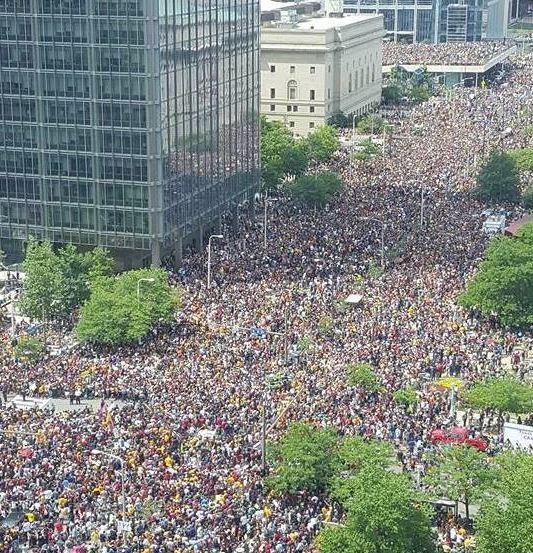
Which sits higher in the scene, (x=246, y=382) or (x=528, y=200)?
(x=246, y=382)

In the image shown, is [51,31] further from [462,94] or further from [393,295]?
[462,94]

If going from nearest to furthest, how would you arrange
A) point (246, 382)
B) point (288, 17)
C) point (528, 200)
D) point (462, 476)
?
1. point (462, 476)
2. point (246, 382)
3. point (528, 200)
4. point (288, 17)

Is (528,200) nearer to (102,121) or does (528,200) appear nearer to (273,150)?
(273,150)

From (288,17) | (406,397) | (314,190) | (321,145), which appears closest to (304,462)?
(406,397)

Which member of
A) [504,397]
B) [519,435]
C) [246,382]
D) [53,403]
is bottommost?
[53,403]

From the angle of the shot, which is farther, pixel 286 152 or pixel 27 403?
pixel 286 152
